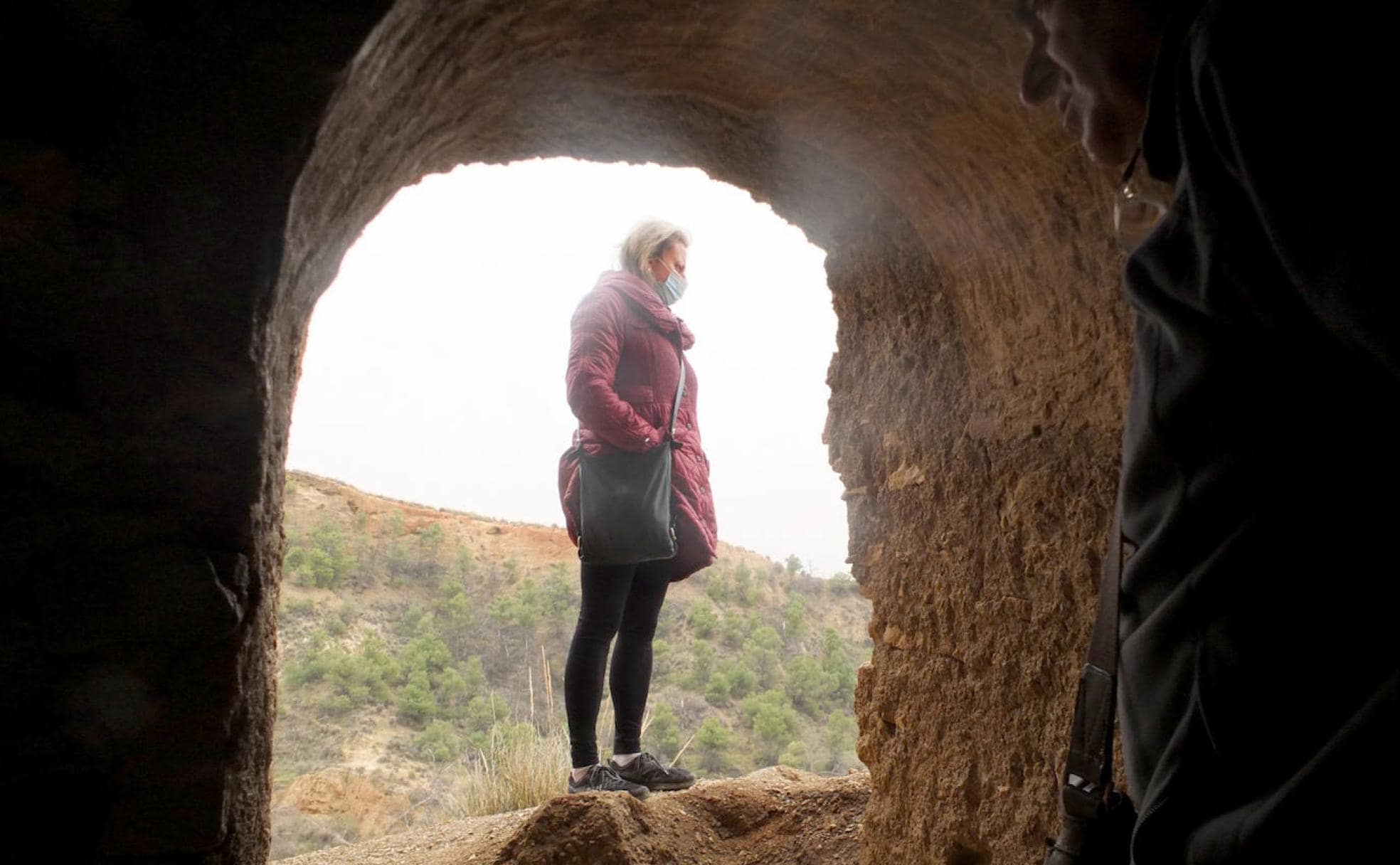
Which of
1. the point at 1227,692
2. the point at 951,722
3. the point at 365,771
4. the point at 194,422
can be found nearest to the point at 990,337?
the point at 951,722

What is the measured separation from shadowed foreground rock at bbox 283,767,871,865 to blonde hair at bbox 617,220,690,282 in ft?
4.80

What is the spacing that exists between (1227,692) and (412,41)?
1.14 m

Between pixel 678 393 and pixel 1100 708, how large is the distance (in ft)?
5.98

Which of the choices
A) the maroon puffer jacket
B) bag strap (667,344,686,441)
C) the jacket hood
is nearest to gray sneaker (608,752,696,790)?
the maroon puffer jacket

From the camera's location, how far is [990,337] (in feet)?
6.53

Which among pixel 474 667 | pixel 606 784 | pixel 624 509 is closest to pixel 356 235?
pixel 624 509

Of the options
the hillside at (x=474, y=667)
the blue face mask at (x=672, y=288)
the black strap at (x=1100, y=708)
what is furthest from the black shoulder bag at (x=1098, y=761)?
the hillside at (x=474, y=667)

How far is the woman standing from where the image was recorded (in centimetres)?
247

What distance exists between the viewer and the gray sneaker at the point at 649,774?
2.61m

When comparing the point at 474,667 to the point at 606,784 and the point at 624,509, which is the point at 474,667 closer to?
the point at 606,784

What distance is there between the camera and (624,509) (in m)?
2.45

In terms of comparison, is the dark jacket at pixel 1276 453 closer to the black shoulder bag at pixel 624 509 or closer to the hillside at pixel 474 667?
the black shoulder bag at pixel 624 509

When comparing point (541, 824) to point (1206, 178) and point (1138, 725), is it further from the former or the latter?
point (1206, 178)

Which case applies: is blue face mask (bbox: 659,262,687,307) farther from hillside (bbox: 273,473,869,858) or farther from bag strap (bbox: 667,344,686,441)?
hillside (bbox: 273,473,869,858)
